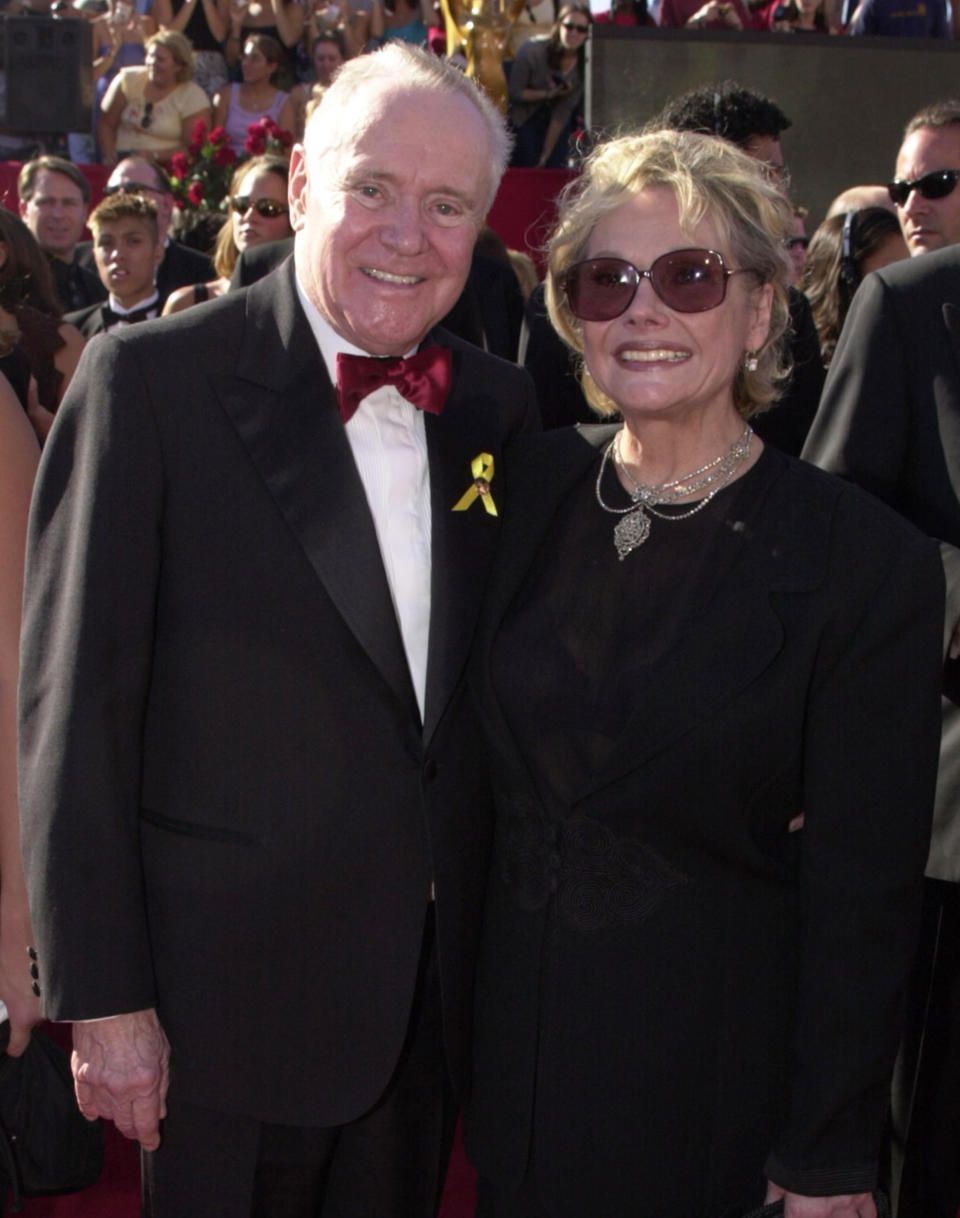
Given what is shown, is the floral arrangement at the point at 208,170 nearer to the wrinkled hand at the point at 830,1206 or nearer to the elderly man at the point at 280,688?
the elderly man at the point at 280,688

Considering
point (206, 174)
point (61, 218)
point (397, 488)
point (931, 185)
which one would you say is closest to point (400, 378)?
point (397, 488)

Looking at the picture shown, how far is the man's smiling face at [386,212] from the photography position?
2182 mm

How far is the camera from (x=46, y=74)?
331 inches

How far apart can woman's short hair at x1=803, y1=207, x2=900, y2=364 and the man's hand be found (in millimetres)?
3332

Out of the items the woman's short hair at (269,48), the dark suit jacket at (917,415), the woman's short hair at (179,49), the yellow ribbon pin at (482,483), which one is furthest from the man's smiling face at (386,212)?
the woman's short hair at (269,48)

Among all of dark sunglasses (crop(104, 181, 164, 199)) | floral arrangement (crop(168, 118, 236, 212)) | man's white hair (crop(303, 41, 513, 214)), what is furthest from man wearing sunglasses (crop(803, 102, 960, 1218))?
floral arrangement (crop(168, 118, 236, 212))

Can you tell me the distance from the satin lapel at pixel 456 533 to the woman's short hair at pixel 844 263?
99.9 inches

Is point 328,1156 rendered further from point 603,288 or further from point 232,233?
point 232,233

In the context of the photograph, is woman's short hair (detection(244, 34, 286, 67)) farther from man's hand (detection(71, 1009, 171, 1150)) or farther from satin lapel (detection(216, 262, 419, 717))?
man's hand (detection(71, 1009, 171, 1150))

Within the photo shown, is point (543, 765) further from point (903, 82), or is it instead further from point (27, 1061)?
point (903, 82)

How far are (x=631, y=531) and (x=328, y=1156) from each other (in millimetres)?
1138

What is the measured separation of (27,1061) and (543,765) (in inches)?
40.4

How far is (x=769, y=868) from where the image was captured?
6.89 ft

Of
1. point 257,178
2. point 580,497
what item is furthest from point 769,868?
point 257,178
